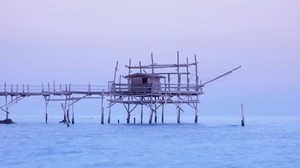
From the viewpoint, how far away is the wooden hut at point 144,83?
5534 centimetres

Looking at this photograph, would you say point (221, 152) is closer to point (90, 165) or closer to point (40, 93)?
point (90, 165)

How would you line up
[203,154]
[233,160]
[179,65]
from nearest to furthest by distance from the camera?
[233,160]
[203,154]
[179,65]

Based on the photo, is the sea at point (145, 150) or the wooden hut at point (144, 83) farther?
the wooden hut at point (144, 83)

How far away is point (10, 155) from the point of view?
3469cm

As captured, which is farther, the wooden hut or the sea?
the wooden hut

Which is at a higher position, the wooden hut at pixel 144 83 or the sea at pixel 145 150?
the wooden hut at pixel 144 83

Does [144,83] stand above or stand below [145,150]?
above

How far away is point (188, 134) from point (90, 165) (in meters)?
21.6

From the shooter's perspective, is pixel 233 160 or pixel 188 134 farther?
pixel 188 134

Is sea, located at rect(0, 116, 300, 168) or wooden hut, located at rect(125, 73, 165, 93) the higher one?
wooden hut, located at rect(125, 73, 165, 93)

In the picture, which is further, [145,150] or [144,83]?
[144,83]

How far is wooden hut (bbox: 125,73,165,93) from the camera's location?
182ft

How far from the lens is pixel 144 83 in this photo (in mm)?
55781

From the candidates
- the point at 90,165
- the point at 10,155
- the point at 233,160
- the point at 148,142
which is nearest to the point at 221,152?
the point at 233,160
